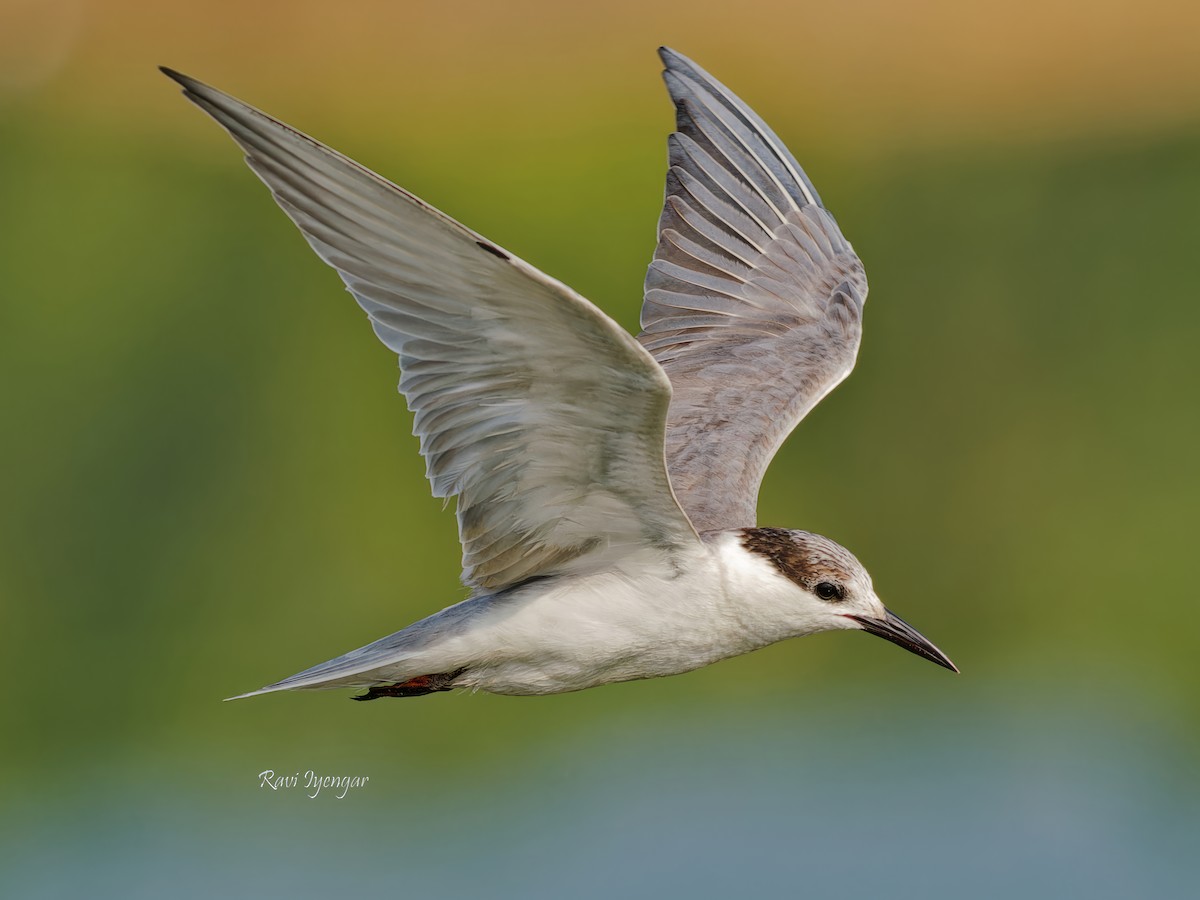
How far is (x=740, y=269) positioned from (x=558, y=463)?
7.34 ft

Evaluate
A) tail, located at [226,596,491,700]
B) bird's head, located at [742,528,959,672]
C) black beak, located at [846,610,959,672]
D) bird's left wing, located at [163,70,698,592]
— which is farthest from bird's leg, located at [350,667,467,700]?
black beak, located at [846,610,959,672]

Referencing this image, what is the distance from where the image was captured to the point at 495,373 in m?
4.40

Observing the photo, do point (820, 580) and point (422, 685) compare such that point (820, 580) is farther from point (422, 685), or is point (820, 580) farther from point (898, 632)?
point (422, 685)

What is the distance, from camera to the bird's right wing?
6.19 meters

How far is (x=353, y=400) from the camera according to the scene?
13477 millimetres

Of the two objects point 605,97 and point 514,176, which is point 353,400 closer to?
point 514,176

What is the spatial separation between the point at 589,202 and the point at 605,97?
325 cm

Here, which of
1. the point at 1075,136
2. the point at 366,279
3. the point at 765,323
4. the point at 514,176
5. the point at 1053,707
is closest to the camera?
the point at 366,279

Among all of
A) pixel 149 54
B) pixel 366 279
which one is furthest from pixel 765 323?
pixel 149 54

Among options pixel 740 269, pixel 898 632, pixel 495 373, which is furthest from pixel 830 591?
pixel 740 269

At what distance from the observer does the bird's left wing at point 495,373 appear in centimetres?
403

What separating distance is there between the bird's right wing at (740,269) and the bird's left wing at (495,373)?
1.39 meters

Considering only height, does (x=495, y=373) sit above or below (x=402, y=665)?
above

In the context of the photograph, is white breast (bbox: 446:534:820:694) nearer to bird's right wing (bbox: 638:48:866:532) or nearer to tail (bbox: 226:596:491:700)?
tail (bbox: 226:596:491:700)
